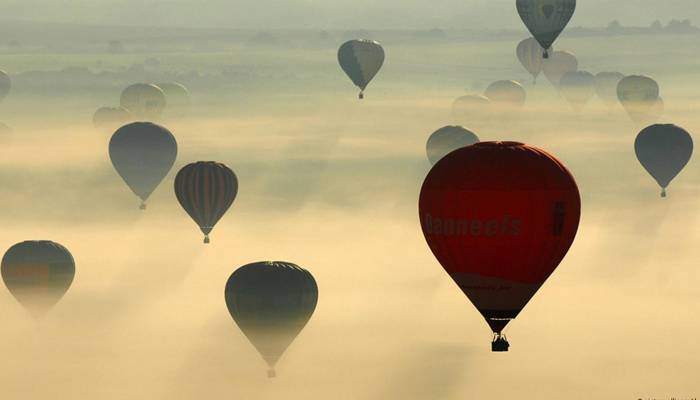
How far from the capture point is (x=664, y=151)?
133 meters

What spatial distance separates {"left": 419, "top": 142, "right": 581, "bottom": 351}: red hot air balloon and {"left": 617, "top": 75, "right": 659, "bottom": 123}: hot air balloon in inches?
2895

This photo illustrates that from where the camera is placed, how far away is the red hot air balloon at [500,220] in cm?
8375

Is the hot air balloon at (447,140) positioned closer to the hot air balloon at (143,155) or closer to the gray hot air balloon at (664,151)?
the gray hot air balloon at (664,151)

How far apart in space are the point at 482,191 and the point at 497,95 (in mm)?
93605

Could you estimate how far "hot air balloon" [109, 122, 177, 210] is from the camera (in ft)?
Answer: 428

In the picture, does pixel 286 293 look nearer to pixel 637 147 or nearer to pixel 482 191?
pixel 482 191

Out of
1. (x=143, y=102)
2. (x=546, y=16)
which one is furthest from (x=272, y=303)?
(x=143, y=102)

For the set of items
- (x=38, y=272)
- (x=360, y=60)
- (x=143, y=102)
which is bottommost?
(x=38, y=272)

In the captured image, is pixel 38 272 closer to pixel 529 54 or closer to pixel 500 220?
pixel 500 220

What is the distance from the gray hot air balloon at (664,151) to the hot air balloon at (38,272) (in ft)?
113

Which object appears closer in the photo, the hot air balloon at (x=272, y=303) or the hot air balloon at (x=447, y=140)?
the hot air balloon at (x=272, y=303)

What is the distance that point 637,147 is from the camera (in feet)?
444

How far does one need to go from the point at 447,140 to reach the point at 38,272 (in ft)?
117

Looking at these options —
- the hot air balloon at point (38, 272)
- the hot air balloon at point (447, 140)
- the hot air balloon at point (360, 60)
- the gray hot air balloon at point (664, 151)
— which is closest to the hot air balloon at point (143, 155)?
the hot air balloon at point (38, 272)
